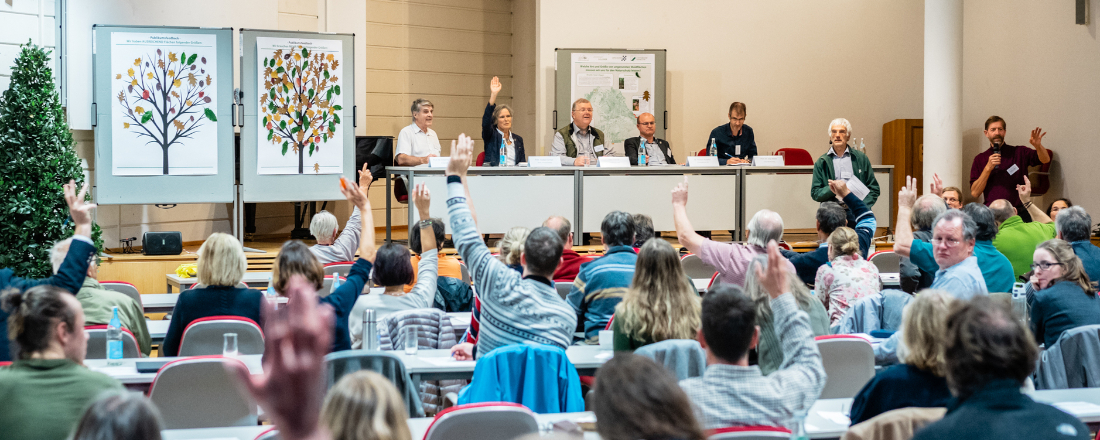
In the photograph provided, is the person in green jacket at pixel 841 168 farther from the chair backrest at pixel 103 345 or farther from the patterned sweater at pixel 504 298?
the chair backrest at pixel 103 345

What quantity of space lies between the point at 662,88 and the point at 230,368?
9.82 m

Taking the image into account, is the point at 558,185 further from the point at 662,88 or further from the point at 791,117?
the point at 791,117

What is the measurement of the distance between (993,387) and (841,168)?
21.1ft

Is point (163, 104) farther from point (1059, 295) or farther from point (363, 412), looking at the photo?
point (363, 412)

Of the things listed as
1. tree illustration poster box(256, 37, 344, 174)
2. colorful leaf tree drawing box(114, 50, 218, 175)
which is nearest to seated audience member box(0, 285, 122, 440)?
colorful leaf tree drawing box(114, 50, 218, 175)

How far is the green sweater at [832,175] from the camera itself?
7.95m

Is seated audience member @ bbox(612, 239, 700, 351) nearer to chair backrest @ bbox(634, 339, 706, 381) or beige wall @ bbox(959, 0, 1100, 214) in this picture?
chair backrest @ bbox(634, 339, 706, 381)

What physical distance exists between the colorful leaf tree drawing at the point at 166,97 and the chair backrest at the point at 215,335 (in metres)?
4.86

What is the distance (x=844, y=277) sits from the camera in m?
4.48

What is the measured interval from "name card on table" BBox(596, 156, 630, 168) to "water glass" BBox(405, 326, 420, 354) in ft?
15.9

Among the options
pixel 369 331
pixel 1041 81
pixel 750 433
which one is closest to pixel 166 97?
pixel 369 331

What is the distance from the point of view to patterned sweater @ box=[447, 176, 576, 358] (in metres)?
3.25

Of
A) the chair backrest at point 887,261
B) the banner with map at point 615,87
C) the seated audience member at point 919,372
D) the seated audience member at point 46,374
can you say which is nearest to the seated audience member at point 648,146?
the banner with map at point 615,87

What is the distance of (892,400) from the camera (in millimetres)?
2434
